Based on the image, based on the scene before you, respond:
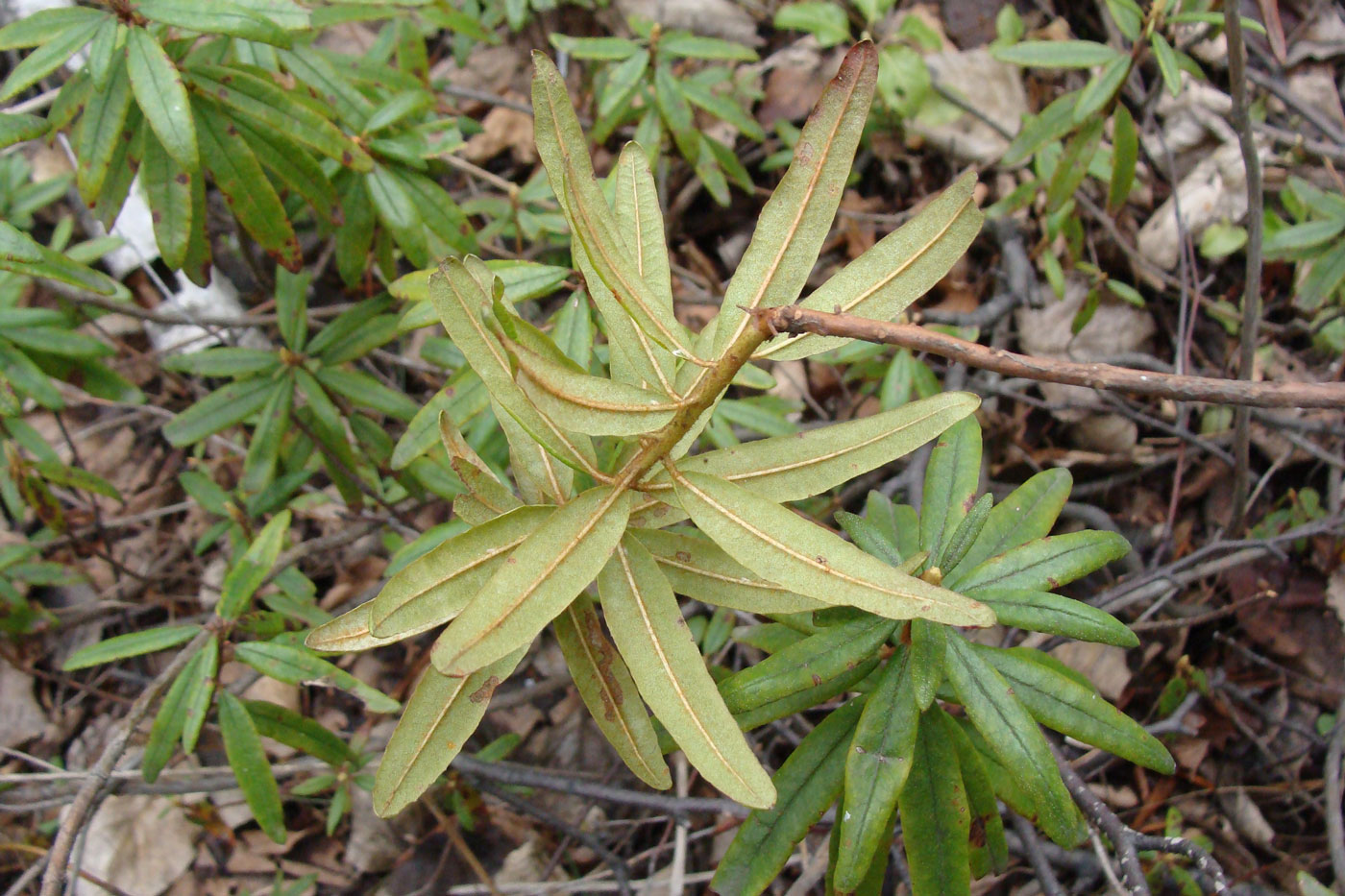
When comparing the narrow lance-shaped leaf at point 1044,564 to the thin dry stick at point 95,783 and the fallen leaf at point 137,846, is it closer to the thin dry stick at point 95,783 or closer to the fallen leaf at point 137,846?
the thin dry stick at point 95,783

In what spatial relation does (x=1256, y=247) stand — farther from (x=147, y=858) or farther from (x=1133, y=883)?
(x=147, y=858)

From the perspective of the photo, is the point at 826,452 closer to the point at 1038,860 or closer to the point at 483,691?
the point at 483,691

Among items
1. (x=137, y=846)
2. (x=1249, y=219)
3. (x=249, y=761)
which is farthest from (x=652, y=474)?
(x=137, y=846)

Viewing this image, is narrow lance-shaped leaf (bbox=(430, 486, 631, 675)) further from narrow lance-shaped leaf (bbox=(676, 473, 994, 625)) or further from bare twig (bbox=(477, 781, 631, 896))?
bare twig (bbox=(477, 781, 631, 896))

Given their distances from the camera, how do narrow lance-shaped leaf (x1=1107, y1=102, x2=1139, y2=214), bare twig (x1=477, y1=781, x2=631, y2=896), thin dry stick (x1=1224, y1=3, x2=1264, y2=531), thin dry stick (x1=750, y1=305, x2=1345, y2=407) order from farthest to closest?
narrow lance-shaped leaf (x1=1107, y1=102, x2=1139, y2=214), bare twig (x1=477, y1=781, x2=631, y2=896), thin dry stick (x1=1224, y1=3, x2=1264, y2=531), thin dry stick (x1=750, y1=305, x2=1345, y2=407)

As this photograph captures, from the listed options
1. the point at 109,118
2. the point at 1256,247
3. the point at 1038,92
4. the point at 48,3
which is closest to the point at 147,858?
the point at 109,118

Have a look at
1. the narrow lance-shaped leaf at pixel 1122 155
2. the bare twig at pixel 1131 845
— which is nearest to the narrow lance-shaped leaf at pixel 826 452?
the bare twig at pixel 1131 845

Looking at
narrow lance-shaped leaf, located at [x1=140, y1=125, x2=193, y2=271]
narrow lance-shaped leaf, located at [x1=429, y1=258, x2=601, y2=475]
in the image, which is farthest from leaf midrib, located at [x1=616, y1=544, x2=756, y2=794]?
narrow lance-shaped leaf, located at [x1=140, y1=125, x2=193, y2=271]
